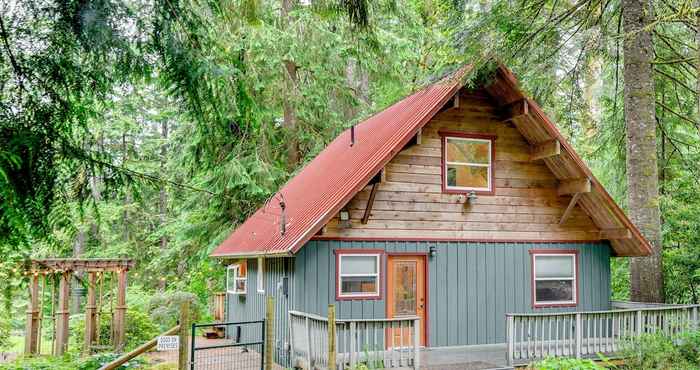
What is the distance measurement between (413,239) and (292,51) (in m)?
9.67

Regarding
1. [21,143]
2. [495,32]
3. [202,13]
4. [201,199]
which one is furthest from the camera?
[201,199]

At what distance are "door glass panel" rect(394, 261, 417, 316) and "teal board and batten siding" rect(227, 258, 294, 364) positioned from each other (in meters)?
1.95

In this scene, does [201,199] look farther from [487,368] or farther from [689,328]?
[689,328]

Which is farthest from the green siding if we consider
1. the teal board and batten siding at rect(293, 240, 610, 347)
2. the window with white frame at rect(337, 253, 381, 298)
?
the window with white frame at rect(337, 253, 381, 298)

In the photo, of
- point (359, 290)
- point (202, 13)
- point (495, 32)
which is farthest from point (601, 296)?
point (202, 13)

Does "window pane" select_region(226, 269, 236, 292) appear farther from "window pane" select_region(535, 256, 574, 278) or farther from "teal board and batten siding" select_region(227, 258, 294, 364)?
"window pane" select_region(535, 256, 574, 278)

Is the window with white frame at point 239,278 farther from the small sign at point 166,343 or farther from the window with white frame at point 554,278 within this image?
the window with white frame at point 554,278

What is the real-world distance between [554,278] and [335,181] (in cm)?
491

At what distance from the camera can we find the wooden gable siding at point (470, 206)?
449 inches

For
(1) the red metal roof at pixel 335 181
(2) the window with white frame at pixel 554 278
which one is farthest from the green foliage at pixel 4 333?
(2) the window with white frame at pixel 554 278

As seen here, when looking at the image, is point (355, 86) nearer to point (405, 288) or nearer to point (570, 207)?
point (570, 207)

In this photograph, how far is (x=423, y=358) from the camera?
34.3 feet

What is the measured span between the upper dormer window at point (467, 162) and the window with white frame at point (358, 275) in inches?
82.6

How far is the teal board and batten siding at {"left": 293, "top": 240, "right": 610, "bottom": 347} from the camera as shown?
1075 cm
